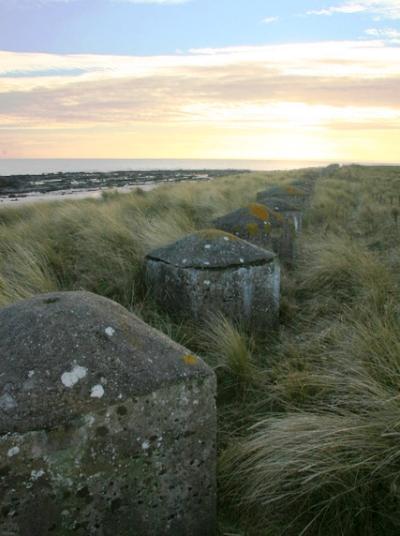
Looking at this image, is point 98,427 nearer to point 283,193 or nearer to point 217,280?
point 217,280

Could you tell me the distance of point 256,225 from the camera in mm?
5621

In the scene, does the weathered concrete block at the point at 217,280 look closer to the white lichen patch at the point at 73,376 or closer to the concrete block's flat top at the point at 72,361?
the concrete block's flat top at the point at 72,361

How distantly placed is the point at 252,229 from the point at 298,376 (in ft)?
9.07

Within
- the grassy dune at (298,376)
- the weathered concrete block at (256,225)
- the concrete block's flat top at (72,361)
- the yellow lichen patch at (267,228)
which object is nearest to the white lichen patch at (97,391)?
the concrete block's flat top at (72,361)

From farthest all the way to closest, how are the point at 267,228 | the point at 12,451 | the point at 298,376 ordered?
the point at 267,228 → the point at 298,376 → the point at 12,451

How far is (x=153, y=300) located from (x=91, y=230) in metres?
A: 2.30

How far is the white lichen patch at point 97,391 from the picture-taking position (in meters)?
1.64

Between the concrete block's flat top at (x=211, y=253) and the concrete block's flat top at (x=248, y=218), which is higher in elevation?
the concrete block's flat top at (x=248, y=218)

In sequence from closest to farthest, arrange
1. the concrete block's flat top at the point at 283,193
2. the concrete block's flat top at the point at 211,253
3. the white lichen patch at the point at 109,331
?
1. the white lichen patch at the point at 109,331
2. the concrete block's flat top at the point at 211,253
3. the concrete block's flat top at the point at 283,193

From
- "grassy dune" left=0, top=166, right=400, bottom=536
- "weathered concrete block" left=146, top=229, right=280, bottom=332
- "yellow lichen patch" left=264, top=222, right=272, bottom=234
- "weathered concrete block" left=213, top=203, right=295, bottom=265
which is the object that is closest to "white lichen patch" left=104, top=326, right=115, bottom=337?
"grassy dune" left=0, top=166, right=400, bottom=536

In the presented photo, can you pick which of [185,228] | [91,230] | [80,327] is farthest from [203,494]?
[185,228]

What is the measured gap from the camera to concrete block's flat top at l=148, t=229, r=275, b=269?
3.95m

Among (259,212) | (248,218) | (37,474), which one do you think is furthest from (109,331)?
(259,212)

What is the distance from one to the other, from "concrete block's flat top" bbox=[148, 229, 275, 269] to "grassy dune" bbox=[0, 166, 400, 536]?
491 millimetres
